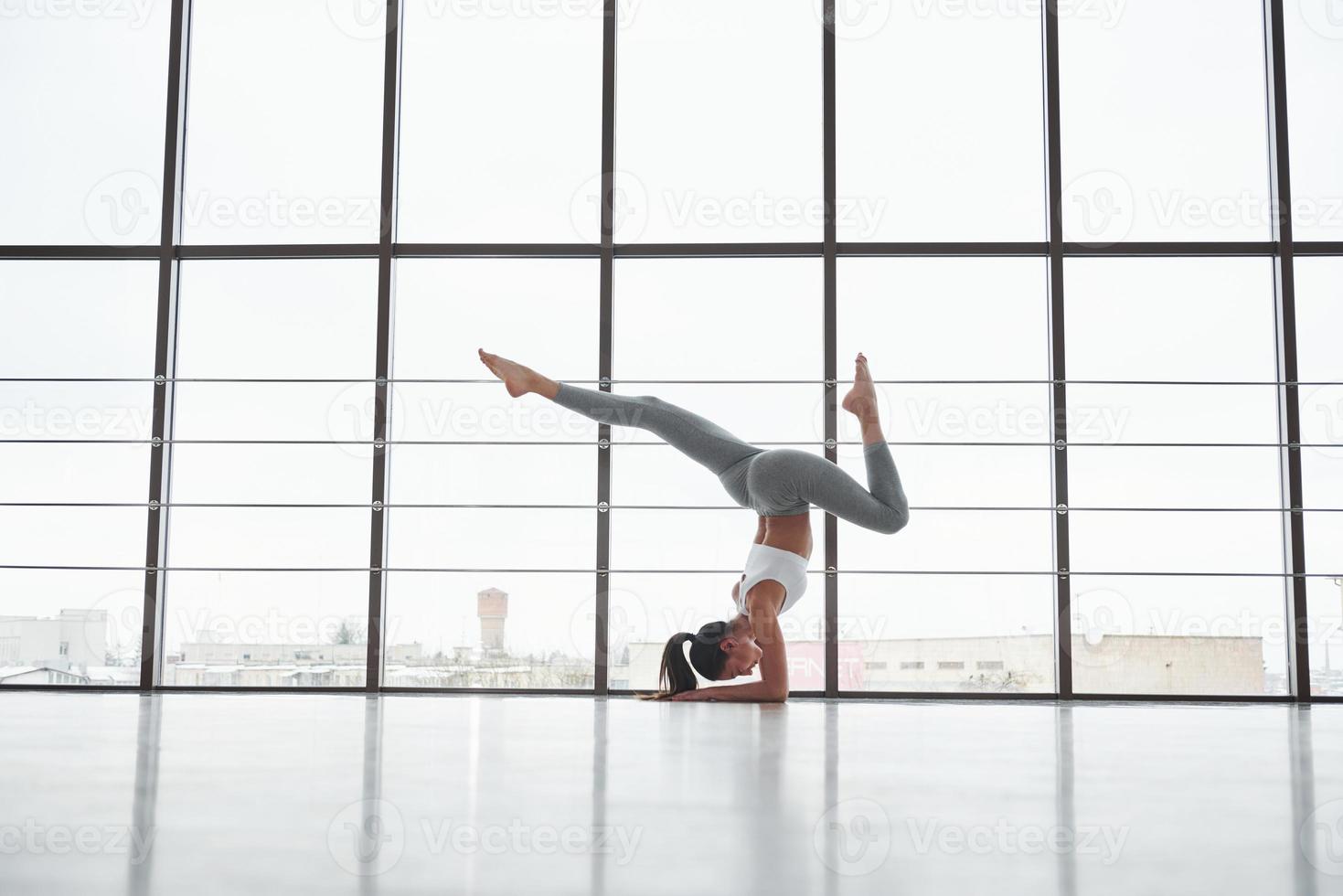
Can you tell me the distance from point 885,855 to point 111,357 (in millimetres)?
5046

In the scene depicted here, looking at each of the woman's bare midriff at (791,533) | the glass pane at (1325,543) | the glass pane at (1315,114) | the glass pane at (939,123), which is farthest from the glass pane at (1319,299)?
the woman's bare midriff at (791,533)

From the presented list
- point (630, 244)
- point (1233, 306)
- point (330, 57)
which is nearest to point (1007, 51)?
point (1233, 306)

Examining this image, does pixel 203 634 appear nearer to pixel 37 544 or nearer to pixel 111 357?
pixel 37 544

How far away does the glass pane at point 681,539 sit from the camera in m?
4.62

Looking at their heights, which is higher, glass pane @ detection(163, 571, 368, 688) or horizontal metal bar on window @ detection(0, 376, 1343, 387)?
horizontal metal bar on window @ detection(0, 376, 1343, 387)

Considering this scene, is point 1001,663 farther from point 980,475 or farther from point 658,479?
point 658,479

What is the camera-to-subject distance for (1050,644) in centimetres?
462

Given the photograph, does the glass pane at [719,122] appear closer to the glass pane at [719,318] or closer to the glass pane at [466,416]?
the glass pane at [719,318]

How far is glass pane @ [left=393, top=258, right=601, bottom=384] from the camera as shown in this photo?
4.82 m

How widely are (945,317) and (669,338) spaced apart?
1268mm

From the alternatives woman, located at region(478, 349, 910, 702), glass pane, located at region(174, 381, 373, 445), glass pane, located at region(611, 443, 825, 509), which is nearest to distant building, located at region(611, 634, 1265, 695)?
glass pane, located at region(611, 443, 825, 509)

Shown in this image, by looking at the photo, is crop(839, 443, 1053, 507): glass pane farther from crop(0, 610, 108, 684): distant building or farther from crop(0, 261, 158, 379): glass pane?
crop(0, 610, 108, 684): distant building

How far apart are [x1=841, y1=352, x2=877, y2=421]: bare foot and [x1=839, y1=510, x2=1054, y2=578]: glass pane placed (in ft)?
3.95

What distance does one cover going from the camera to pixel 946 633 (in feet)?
15.2
